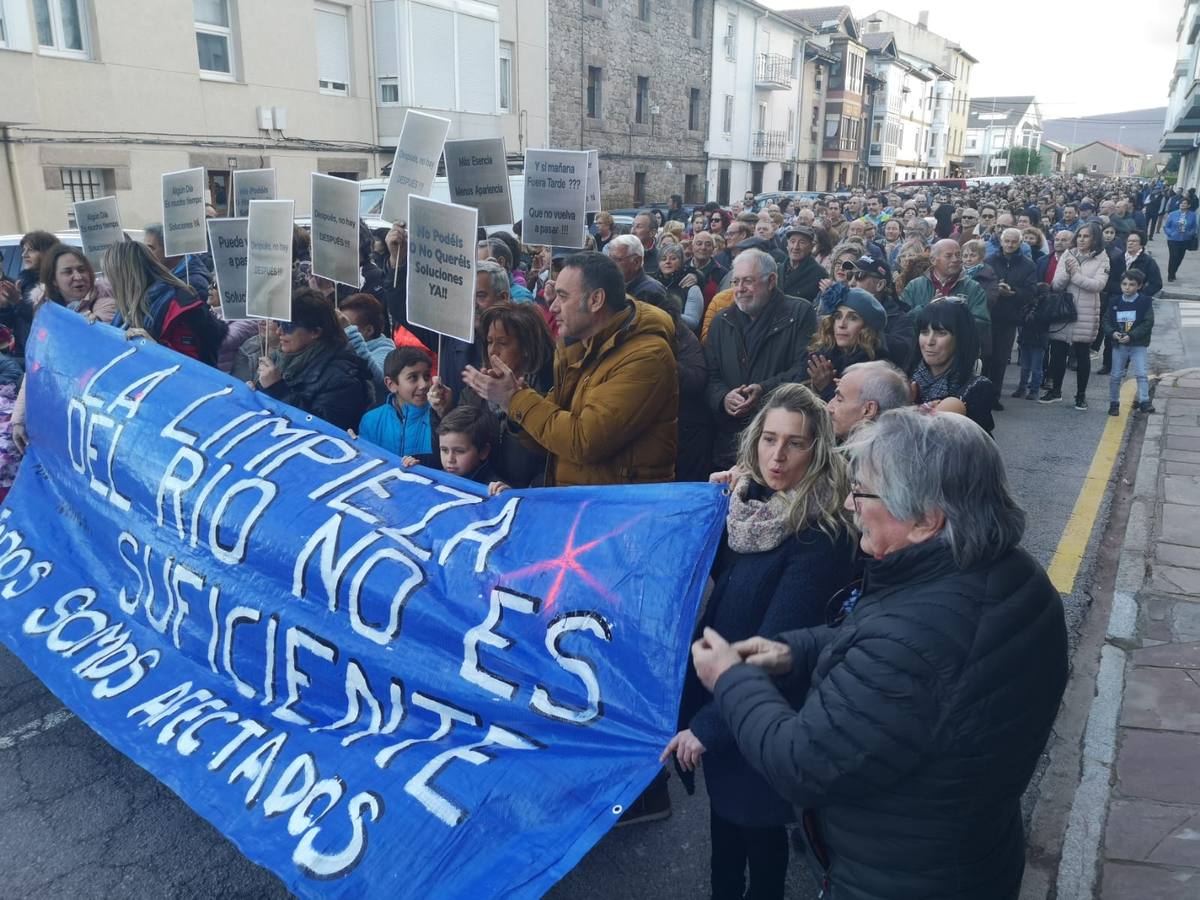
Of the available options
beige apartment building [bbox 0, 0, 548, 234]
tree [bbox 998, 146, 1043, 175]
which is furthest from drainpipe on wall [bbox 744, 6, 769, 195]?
tree [bbox 998, 146, 1043, 175]

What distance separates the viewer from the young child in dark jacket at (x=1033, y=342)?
898 cm

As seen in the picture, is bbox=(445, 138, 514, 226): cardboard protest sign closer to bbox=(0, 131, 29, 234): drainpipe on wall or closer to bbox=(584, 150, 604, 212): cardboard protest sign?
bbox=(584, 150, 604, 212): cardboard protest sign

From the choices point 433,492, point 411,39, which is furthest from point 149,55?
point 433,492

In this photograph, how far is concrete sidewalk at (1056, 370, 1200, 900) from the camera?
3000 millimetres

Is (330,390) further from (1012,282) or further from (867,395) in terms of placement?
(1012,282)

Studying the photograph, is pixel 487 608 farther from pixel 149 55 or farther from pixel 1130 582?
pixel 149 55

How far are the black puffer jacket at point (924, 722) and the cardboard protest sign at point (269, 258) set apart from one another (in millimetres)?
3569

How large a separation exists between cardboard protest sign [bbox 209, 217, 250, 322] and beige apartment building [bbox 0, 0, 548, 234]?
8.78 metres

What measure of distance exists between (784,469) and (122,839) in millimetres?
2559

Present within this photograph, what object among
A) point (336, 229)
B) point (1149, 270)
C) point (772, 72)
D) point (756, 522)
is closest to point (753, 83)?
point (772, 72)

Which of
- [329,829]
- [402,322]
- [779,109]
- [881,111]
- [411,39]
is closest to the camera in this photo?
[329,829]

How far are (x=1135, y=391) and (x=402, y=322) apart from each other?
7793 mm

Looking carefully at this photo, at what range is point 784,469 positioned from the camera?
250 centimetres

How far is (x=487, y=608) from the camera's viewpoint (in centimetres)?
276
